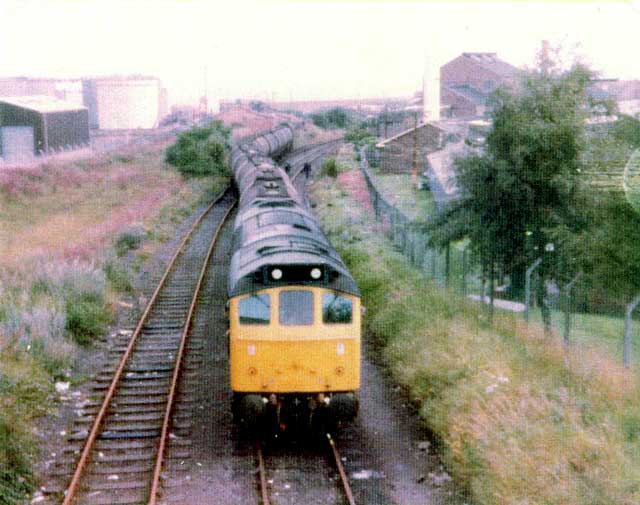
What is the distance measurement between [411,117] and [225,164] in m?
17.6

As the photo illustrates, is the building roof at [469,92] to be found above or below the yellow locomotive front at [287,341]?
above

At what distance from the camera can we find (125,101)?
83125mm

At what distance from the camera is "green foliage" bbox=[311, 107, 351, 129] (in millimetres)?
98281

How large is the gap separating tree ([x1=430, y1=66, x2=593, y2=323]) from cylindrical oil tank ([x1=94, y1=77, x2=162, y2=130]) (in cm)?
7091

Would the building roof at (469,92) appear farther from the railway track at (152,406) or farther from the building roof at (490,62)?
the railway track at (152,406)

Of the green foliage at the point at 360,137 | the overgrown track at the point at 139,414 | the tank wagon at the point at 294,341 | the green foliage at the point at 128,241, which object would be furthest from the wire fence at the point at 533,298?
the green foliage at the point at 360,137

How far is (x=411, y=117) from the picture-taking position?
181ft

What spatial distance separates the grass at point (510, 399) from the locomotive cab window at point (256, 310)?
9.61 ft

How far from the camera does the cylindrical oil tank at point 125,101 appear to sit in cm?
8106

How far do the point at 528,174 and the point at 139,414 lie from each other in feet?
27.8

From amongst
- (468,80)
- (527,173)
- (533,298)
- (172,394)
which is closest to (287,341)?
(172,394)

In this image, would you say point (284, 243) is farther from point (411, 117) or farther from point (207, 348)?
point (411, 117)

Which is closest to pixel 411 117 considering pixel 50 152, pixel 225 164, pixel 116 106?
pixel 225 164

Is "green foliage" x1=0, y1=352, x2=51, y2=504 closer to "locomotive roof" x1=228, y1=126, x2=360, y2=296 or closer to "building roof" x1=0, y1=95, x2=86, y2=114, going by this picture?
"locomotive roof" x1=228, y1=126, x2=360, y2=296
